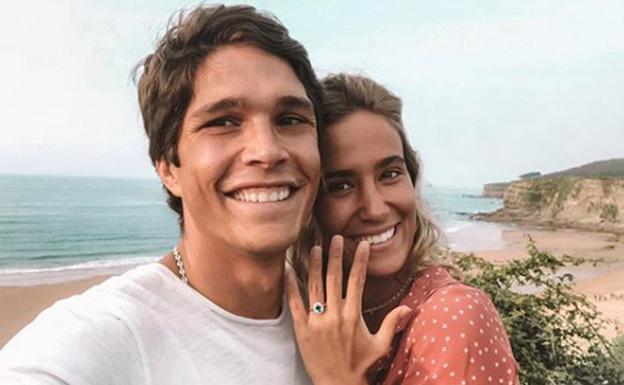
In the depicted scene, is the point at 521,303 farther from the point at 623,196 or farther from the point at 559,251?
the point at 623,196

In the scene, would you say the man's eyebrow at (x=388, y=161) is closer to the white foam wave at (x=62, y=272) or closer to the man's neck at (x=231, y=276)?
the man's neck at (x=231, y=276)

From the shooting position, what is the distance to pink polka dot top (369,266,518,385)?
168 centimetres

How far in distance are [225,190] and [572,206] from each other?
5459 centimetres

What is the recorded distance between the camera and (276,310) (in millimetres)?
1960

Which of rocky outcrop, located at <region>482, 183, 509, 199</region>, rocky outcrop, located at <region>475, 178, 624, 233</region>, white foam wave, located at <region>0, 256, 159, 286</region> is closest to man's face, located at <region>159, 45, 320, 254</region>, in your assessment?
white foam wave, located at <region>0, 256, 159, 286</region>

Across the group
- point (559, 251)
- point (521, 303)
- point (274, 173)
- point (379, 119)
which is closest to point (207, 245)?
point (274, 173)

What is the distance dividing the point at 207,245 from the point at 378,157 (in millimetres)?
A: 729

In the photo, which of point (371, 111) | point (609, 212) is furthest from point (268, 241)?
point (609, 212)

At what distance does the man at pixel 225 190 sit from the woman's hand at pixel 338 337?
0.06m

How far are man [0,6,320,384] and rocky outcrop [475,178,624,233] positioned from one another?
157 ft

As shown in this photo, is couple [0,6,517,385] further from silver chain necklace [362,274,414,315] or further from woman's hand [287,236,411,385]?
silver chain necklace [362,274,414,315]

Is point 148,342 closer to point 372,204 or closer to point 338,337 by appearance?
point 338,337

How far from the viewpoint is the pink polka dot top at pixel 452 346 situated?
1677 millimetres

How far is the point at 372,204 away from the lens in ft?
7.30
